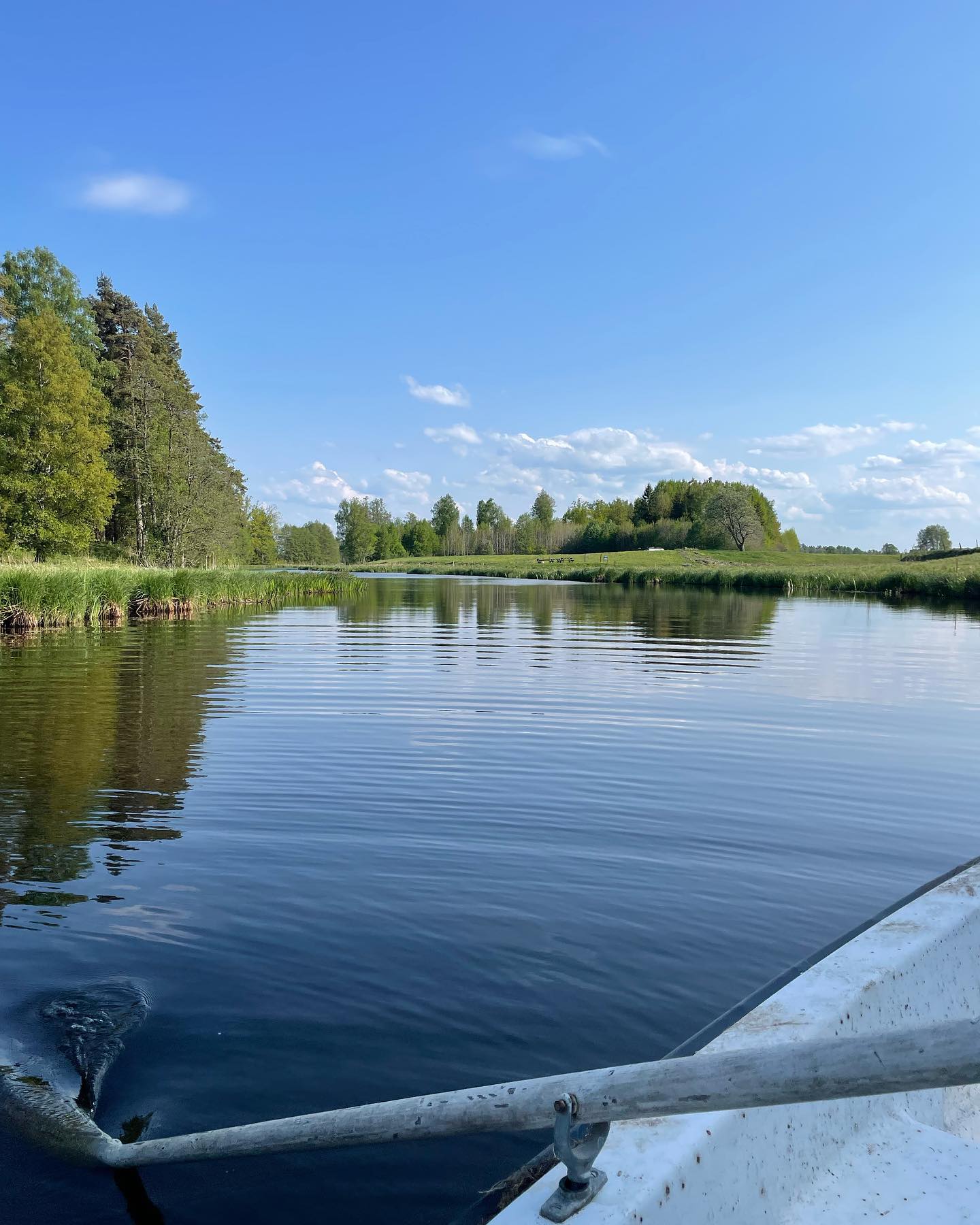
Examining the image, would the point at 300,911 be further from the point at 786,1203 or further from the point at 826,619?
the point at 826,619

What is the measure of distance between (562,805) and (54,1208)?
5.35m

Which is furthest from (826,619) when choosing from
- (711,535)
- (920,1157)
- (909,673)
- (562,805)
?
(711,535)

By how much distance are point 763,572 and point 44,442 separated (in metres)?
47.6

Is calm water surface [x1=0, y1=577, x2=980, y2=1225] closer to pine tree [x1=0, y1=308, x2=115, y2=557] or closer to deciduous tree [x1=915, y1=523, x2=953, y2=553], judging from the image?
pine tree [x1=0, y1=308, x2=115, y2=557]

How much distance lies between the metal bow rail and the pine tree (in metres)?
44.3

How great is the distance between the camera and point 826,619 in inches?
1307

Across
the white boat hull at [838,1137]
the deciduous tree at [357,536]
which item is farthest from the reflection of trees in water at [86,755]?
the deciduous tree at [357,536]

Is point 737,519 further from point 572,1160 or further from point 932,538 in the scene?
point 572,1160

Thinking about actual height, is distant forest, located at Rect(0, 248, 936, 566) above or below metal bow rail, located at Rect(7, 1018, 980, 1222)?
above

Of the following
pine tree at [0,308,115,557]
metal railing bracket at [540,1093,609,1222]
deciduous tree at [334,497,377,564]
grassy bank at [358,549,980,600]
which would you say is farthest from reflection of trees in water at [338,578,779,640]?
deciduous tree at [334,497,377,564]

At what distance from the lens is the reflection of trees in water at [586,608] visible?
96.7 feet

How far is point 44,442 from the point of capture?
41062 mm

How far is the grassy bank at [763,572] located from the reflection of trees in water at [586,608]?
5.83 m

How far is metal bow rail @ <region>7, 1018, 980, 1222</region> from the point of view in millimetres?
1398
